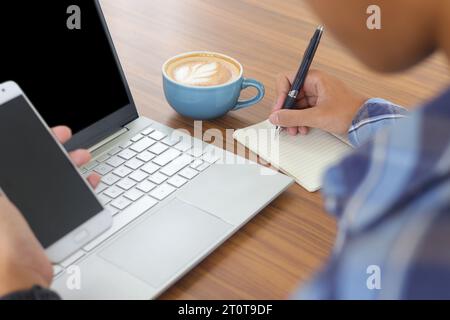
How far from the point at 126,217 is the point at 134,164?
105mm

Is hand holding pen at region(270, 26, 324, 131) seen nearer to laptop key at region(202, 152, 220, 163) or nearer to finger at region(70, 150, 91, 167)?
laptop key at region(202, 152, 220, 163)

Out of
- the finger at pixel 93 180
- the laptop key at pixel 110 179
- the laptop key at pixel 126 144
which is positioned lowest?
the laptop key at pixel 110 179

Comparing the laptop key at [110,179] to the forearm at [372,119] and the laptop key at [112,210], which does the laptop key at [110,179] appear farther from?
the forearm at [372,119]

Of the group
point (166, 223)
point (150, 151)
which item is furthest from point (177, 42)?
point (166, 223)

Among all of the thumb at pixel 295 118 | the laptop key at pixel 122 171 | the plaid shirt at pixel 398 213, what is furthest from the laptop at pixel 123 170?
the plaid shirt at pixel 398 213

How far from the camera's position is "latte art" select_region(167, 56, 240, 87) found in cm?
98

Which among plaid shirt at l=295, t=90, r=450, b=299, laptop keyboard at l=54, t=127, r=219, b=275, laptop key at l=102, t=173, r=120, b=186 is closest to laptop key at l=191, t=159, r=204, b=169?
laptop keyboard at l=54, t=127, r=219, b=275

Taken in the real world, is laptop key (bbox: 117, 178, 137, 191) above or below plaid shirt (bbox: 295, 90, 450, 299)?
below

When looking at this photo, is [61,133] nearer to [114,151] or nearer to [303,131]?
[114,151]

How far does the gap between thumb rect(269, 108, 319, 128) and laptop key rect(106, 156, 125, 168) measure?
24 centimetres

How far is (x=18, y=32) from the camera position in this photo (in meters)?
0.81

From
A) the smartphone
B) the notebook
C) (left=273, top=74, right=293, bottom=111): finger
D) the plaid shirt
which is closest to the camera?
the plaid shirt

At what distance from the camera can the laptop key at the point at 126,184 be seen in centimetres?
83

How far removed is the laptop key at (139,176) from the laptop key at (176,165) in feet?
0.09
